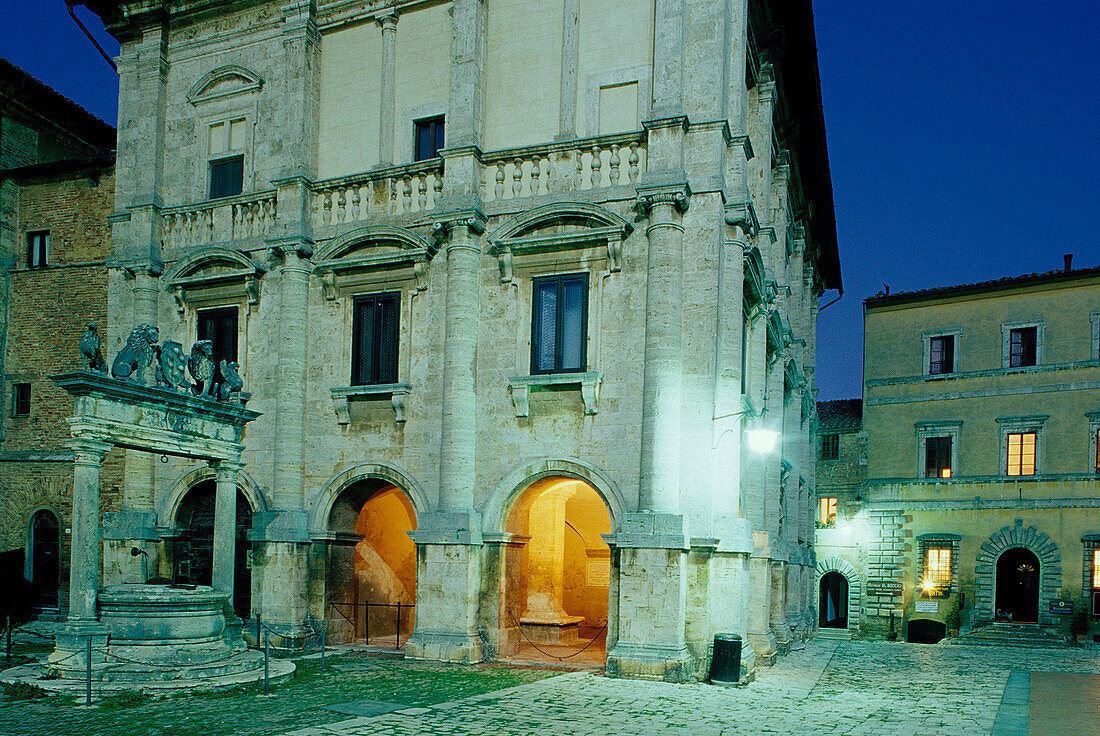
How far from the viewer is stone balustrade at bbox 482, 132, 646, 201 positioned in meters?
17.3

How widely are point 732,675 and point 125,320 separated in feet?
50.5

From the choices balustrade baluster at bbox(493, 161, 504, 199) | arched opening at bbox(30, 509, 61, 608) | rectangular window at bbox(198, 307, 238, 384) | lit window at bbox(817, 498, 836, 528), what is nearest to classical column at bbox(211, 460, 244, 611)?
rectangular window at bbox(198, 307, 238, 384)

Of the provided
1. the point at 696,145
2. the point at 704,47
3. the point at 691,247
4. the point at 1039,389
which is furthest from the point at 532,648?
the point at 1039,389

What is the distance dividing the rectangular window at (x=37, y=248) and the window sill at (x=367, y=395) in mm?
10716

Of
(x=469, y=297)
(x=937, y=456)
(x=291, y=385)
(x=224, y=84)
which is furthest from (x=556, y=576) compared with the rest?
(x=937, y=456)

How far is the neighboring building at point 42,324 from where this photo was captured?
23250 mm

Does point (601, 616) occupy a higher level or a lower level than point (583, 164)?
lower

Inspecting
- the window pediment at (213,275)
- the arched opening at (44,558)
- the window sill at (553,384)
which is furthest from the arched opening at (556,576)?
the arched opening at (44,558)

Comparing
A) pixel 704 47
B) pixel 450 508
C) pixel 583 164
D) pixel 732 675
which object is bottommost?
pixel 732 675

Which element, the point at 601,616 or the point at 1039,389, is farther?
the point at 1039,389

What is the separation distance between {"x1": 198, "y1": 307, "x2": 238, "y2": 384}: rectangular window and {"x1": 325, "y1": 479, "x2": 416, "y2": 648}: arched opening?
170 inches

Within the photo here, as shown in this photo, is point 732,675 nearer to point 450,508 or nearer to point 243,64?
point 450,508

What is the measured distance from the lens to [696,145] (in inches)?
671

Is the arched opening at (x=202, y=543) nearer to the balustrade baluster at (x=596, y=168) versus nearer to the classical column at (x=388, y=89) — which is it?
the classical column at (x=388, y=89)
